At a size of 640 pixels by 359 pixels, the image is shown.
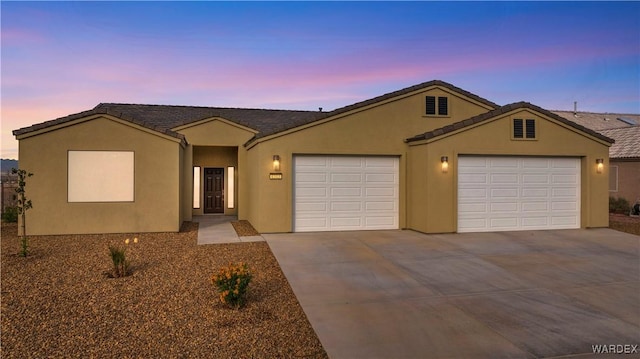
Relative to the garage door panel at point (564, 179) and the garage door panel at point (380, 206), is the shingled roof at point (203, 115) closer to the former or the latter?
the garage door panel at point (564, 179)

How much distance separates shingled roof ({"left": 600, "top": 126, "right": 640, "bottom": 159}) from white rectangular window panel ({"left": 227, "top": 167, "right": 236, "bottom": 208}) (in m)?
18.1

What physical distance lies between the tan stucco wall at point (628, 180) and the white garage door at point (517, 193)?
8.50m

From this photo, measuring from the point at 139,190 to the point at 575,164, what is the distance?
13.3m

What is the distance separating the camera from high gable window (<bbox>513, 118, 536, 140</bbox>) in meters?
11.8

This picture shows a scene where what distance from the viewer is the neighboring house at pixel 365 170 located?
11.2m

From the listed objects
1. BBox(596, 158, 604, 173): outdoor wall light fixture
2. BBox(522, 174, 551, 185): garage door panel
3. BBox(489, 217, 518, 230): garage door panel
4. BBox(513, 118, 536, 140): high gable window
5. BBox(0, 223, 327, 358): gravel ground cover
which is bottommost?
BBox(0, 223, 327, 358): gravel ground cover

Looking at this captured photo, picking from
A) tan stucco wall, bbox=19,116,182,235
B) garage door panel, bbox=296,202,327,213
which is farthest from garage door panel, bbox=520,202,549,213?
tan stucco wall, bbox=19,116,182,235

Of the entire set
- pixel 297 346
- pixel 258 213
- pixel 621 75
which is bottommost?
pixel 297 346

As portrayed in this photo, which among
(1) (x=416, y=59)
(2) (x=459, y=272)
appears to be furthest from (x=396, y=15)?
(2) (x=459, y=272)

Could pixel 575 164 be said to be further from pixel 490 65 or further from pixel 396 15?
pixel 396 15

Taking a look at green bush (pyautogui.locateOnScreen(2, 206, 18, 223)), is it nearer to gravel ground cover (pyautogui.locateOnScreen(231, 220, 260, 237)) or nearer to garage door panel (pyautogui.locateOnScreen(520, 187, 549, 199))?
gravel ground cover (pyautogui.locateOnScreen(231, 220, 260, 237))

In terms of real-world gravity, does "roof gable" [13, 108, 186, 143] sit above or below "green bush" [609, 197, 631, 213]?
above

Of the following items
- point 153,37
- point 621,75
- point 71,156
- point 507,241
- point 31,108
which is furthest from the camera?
point 621,75

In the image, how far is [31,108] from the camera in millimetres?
16203
